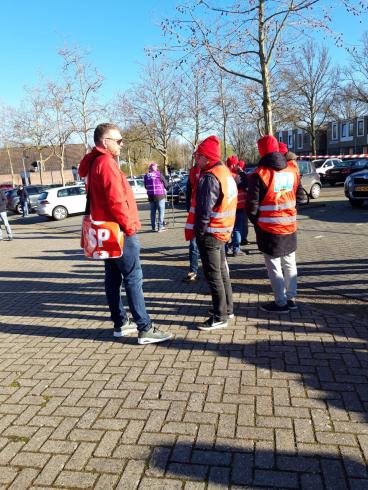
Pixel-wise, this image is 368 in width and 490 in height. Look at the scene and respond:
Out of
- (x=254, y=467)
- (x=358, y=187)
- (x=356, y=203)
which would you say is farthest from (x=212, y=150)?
(x=356, y=203)

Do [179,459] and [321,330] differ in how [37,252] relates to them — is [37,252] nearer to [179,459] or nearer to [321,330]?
[321,330]

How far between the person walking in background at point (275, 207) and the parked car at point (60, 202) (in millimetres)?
15994

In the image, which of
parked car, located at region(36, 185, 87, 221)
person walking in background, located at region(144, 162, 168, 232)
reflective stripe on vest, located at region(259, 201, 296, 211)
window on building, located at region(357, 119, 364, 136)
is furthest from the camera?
window on building, located at region(357, 119, 364, 136)

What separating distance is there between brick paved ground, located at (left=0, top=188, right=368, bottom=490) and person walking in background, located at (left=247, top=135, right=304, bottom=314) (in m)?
0.59

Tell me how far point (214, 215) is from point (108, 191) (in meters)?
1.11

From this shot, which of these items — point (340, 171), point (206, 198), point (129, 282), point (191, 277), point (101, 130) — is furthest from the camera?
point (340, 171)

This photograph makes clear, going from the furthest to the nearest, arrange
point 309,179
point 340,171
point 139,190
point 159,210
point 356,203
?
point 340,171, point 139,190, point 309,179, point 356,203, point 159,210

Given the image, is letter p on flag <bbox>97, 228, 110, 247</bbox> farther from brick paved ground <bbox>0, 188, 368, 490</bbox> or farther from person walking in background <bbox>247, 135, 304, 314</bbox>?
person walking in background <bbox>247, 135, 304, 314</bbox>

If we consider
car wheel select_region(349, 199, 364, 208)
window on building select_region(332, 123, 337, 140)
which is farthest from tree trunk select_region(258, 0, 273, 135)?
window on building select_region(332, 123, 337, 140)

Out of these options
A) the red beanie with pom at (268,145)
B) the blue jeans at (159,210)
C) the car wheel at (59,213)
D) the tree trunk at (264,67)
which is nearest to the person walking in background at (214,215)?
the red beanie with pom at (268,145)

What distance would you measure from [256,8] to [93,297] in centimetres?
975

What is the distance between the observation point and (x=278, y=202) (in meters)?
4.42

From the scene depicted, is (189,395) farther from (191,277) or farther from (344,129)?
(344,129)

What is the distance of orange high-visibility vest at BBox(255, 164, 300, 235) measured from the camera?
4.36m
